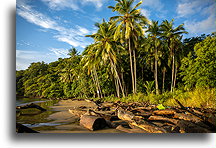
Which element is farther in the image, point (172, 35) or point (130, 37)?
point (172, 35)

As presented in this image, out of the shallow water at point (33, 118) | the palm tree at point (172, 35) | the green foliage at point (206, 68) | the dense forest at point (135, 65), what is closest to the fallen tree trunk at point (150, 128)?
the shallow water at point (33, 118)

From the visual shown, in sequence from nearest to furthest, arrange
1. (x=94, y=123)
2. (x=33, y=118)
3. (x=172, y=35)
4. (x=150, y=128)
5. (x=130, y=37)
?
(x=150, y=128)
(x=94, y=123)
(x=33, y=118)
(x=130, y=37)
(x=172, y=35)

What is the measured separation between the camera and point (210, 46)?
959 cm

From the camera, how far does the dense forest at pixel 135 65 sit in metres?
8.57

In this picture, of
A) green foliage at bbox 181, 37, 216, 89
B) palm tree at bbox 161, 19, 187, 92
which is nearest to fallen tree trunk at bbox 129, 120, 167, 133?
green foliage at bbox 181, 37, 216, 89

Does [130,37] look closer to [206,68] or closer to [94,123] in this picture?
[206,68]

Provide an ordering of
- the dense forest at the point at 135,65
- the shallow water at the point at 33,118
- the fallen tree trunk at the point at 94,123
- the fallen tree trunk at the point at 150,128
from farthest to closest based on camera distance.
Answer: the dense forest at the point at 135,65, the shallow water at the point at 33,118, the fallen tree trunk at the point at 94,123, the fallen tree trunk at the point at 150,128

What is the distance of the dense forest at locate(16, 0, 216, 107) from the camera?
8.57 m

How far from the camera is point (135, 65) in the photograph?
1444 cm

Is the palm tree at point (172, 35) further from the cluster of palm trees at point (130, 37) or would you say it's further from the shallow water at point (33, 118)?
the shallow water at point (33, 118)

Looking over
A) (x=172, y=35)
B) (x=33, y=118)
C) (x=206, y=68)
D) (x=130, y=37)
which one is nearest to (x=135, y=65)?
(x=130, y=37)
